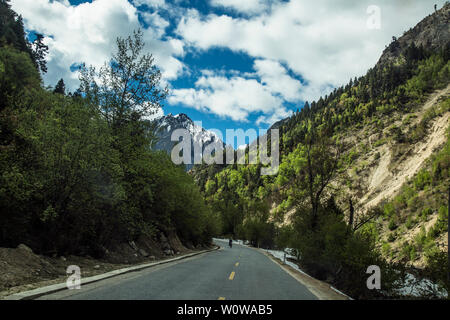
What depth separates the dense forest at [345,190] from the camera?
16.6 meters

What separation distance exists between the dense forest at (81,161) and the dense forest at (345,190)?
11.2 m

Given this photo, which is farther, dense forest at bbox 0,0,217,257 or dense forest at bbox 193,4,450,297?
dense forest at bbox 193,4,450,297

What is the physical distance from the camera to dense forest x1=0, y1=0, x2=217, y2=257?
11.5 meters

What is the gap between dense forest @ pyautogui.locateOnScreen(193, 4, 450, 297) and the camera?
16594 millimetres

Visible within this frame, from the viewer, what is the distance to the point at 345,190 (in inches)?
2896

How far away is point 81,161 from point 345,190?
233ft

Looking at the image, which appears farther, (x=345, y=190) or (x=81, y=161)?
(x=345, y=190)

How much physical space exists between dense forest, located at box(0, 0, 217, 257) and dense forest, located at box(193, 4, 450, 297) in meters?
11.2

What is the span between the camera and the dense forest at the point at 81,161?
11.5 metres

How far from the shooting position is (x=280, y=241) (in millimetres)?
35062

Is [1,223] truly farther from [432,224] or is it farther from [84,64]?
[432,224]

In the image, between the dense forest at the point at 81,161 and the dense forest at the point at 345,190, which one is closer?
the dense forest at the point at 81,161
